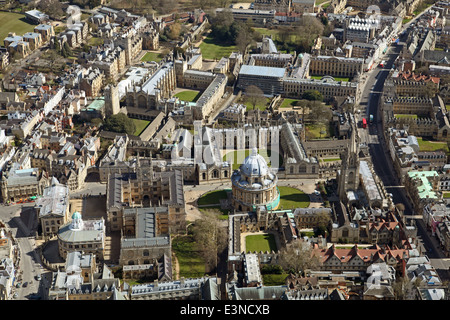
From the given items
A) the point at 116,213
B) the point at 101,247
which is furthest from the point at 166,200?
the point at 101,247

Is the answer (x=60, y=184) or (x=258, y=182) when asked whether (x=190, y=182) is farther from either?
(x=60, y=184)

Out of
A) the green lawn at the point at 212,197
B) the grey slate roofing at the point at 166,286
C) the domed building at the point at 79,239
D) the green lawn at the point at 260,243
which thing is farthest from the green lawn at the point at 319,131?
the grey slate roofing at the point at 166,286

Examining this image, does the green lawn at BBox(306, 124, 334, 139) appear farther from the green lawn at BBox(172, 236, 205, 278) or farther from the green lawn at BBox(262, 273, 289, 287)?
the green lawn at BBox(262, 273, 289, 287)

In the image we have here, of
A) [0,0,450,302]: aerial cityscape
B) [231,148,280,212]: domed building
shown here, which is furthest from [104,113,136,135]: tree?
[231,148,280,212]: domed building

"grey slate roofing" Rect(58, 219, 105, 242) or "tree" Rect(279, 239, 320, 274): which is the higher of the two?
"tree" Rect(279, 239, 320, 274)

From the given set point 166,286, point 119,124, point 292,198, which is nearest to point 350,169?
point 292,198

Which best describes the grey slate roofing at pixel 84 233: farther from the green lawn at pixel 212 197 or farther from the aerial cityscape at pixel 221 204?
the green lawn at pixel 212 197

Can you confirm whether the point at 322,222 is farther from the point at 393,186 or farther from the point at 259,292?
the point at 259,292
